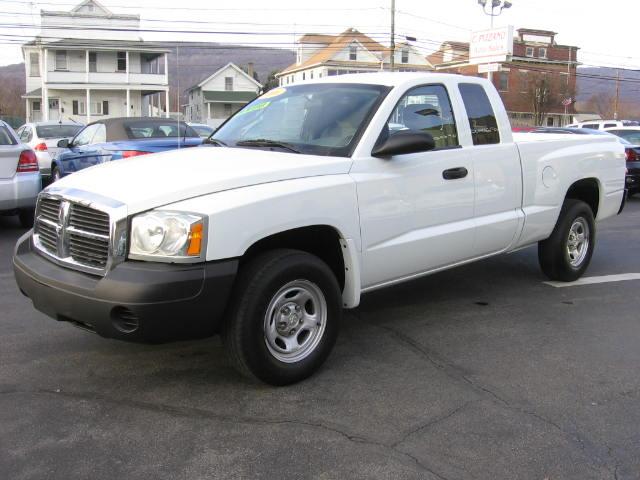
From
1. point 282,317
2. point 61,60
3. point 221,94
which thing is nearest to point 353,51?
point 221,94

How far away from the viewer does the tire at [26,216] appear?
9.14 meters

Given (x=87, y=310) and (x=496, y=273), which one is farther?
(x=496, y=273)

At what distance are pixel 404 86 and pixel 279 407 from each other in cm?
243

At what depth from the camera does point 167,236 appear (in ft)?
11.0

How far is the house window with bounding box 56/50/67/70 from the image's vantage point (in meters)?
45.6

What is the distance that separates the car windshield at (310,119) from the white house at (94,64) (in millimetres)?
42760

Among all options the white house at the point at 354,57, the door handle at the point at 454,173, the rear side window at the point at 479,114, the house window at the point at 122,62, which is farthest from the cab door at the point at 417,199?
the white house at the point at 354,57

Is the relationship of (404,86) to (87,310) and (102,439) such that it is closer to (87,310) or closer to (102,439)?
(87,310)

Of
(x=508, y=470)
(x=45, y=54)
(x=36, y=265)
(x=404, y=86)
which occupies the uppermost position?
(x=45, y=54)

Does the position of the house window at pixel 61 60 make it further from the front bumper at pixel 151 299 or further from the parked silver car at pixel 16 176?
the front bumper at pixel 151 299

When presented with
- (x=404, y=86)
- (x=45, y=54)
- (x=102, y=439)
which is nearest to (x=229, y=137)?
(x=404, y=86)

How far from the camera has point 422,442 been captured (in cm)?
326

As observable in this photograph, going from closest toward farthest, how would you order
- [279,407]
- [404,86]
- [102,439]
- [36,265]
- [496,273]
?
[102,439]
[279,407]
[36,265]
[404,86]
[496,273]

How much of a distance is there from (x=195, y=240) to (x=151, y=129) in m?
7.46
